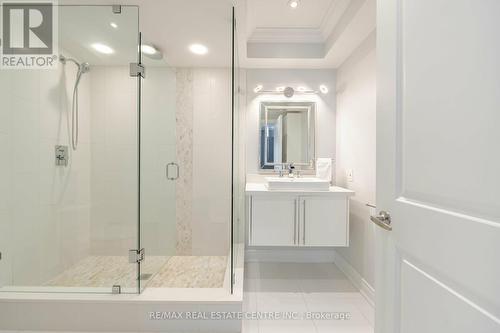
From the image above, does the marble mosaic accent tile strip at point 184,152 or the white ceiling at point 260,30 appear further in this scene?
the marble mosaic accent tile strip at point 184,152

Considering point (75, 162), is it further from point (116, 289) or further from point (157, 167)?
point (116, 289)

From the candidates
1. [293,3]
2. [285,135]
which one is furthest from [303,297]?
[293,3]

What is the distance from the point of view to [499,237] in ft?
1.91

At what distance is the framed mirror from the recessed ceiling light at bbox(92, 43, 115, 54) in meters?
1.56

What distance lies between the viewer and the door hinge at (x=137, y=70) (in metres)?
2.13

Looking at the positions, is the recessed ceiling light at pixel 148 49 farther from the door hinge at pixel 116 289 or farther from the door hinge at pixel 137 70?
the door hinge at pixel 116 289

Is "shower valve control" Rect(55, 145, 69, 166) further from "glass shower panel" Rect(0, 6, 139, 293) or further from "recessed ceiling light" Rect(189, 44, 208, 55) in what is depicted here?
"recessed ceiling light" Rect(189, 44, 208, 55)

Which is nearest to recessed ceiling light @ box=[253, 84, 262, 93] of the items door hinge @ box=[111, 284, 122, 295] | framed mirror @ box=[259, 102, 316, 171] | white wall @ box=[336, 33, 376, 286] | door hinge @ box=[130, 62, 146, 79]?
framed mirror @ box=[259, 102, 316, 171]

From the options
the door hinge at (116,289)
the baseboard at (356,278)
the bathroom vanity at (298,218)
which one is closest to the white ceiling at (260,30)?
the bathroom vanity at (298,218)

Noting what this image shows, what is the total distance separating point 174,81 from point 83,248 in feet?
6.24

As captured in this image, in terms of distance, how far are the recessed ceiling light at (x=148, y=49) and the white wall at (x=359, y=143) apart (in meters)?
1.93

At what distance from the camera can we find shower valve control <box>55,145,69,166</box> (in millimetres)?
2209

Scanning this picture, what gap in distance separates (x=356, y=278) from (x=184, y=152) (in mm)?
2183

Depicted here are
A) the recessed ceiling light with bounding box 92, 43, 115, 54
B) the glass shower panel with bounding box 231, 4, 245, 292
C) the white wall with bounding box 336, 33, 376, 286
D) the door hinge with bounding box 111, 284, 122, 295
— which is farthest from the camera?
the recessed ceiling light with bounding box 92, 43, 115, 54
